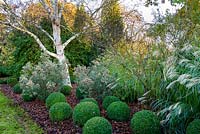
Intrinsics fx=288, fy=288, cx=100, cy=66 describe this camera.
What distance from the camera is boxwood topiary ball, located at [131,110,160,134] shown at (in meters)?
4.70

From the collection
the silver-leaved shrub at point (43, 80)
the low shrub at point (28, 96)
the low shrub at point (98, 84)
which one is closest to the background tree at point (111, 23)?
the low shrub at point (98, 84)

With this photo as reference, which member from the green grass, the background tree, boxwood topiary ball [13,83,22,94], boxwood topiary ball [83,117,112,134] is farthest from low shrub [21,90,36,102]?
boxwood topiary ball [83,117,112,134]

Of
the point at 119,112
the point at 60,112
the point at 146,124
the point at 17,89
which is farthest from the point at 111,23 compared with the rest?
the point at 146,124

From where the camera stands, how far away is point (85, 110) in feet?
18.1

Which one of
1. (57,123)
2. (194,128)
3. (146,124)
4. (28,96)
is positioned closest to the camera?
(194,128)

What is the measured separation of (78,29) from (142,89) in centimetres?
643

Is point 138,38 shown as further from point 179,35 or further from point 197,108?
point 197,108

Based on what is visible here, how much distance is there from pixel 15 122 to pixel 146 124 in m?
3.42

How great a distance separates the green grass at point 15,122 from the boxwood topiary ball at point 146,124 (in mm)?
2130

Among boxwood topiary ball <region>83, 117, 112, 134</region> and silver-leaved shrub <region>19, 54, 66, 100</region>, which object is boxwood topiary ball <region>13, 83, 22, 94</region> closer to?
silver-leaved shrub <region>19, 54, 66, 100</region>

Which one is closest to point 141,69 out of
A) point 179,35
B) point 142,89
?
point 142,89

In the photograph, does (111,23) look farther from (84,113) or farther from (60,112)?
(84,113)

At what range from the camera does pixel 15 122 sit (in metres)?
6.73

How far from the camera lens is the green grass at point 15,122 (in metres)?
6.01
